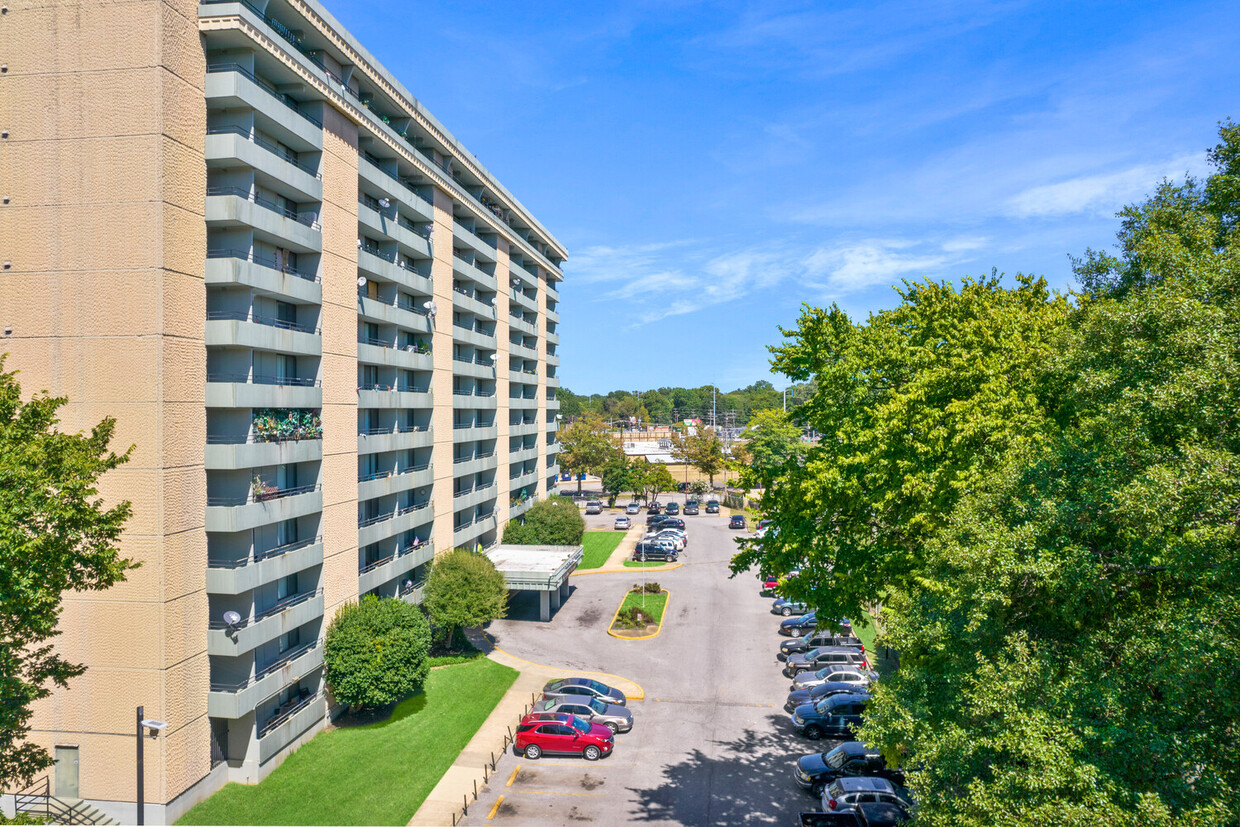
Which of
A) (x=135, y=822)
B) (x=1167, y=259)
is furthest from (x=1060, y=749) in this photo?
(x=135, y=822)

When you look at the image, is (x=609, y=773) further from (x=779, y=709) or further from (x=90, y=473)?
(x=90, y=473)

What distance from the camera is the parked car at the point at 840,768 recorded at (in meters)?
25.0

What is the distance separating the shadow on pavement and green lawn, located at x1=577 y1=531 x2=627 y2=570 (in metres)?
33.7

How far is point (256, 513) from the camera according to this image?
25203 mm

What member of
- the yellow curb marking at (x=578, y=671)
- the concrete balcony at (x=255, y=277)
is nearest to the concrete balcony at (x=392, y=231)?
the concrete balcony at (x=255, y=277)

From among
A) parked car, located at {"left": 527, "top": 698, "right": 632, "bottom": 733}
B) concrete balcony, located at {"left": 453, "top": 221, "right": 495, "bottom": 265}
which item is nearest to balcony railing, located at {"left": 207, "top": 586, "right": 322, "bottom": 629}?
parked car, located at {"left": 527, "top": 698, "right": 632, "bottom": 733}

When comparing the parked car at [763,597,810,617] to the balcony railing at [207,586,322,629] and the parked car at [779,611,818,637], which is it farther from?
the balcony railing at [207,586,322,629]

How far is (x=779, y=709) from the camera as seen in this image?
3309 centimetres

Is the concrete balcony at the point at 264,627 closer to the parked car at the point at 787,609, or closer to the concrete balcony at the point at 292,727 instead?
the concrete balcony at the point at 292,727

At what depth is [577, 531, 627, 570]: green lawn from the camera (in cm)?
6334

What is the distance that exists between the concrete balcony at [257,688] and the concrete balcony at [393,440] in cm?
986

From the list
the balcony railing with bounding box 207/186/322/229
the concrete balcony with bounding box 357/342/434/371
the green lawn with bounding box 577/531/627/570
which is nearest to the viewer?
the balcony railing with bounding box 207/186/322/229

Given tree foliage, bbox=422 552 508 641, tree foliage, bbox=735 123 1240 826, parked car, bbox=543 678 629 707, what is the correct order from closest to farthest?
tree foliage, bbox=735 123 1240 826 < parked car, bbox=543 678 629 707 < tree foliage, bbox=422 552 508 641

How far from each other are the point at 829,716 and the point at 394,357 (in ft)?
91.9
